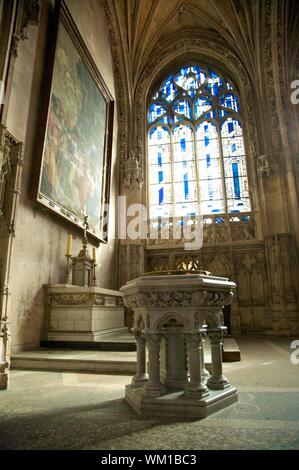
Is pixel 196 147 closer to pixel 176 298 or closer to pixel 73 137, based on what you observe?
pixel 73 137

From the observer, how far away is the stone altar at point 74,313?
5.54 meters

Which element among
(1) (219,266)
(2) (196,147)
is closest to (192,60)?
(2) (196,147)

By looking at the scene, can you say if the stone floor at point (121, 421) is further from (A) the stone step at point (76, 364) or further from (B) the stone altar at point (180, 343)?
(A) the stone step at point (76, 364)

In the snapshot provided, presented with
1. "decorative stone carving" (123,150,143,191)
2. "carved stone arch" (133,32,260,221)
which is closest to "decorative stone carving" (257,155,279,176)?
"carved stone arch" (133,32,260,221)

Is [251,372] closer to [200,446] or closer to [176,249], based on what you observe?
[200,446]

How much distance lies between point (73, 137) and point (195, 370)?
21.5 feet

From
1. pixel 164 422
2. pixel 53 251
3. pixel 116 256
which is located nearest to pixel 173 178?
pixel 116 256

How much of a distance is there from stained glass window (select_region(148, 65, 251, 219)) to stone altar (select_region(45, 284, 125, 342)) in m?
6.01

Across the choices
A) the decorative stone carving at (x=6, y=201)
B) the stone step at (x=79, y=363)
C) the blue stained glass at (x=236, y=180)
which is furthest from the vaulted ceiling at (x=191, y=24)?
the stone step at (x=79, y=363)

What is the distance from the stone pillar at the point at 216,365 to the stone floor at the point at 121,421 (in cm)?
20

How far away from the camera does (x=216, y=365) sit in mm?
2631

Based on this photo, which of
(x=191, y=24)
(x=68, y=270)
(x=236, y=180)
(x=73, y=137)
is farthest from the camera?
(x=191, y=24)

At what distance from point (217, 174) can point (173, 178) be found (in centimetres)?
161
